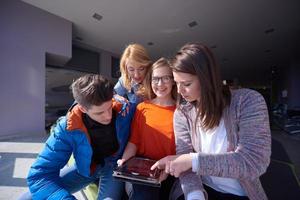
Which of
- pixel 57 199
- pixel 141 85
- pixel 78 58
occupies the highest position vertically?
pixel 78 58

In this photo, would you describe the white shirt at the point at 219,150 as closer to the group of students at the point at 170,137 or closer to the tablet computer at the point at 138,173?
the group of students at the point at 170,137

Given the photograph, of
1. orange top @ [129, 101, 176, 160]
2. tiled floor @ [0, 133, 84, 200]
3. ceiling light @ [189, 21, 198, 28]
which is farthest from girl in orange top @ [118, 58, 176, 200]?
ceiling light @ [189, 21, 198, 28]

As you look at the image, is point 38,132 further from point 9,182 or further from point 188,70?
point 188,70

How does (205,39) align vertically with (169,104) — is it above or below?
above

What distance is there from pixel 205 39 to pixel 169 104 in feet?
24.5

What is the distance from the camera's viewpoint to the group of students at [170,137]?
40.5 inches

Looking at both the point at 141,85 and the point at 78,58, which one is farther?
the point at 78,58

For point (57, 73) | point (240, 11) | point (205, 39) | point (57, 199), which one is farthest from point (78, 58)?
point (57, 199)

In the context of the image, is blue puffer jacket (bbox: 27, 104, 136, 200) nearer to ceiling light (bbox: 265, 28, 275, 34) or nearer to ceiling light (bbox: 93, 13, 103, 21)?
ceiling light (bbox: 93, 13, 103, 21)

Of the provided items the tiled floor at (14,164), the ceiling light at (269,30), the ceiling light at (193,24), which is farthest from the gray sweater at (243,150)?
the ceiling light at (269,30)

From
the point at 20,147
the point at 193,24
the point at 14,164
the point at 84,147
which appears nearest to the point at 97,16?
the point at 193,24

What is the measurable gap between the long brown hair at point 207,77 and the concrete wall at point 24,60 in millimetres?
5515

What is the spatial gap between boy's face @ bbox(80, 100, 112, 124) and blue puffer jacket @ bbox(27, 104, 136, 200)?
0.07m

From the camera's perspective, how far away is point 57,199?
3.94ft
